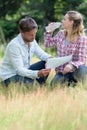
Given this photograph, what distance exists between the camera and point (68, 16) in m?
7.02

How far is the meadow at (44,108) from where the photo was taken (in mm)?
4184

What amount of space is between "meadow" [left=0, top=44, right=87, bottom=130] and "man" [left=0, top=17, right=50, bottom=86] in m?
0.32

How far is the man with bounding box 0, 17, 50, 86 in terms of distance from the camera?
21.7ft

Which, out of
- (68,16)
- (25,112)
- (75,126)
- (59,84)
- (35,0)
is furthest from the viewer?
(35,0)

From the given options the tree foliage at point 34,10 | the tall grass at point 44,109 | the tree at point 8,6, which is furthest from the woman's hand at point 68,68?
the tree at point 8,6

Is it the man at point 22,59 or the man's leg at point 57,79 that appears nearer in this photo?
the man at point 22,59

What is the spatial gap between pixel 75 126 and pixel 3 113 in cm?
90

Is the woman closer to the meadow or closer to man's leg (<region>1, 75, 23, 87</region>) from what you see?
man's leg (<region>1, 75, 23, 87</region>)

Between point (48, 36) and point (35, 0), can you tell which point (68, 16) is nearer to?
point (48, 36)

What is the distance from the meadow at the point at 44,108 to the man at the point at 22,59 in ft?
1.05

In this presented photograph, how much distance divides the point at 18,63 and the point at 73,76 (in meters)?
0.75

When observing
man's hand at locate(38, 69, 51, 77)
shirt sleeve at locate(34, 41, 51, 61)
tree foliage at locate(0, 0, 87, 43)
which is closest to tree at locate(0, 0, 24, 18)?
tree foliage at locate(0, 0, 87, 43)

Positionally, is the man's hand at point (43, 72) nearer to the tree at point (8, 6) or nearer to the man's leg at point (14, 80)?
the man's leg at point (14, 80)

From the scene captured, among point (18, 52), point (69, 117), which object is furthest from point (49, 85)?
point (69, 117)
